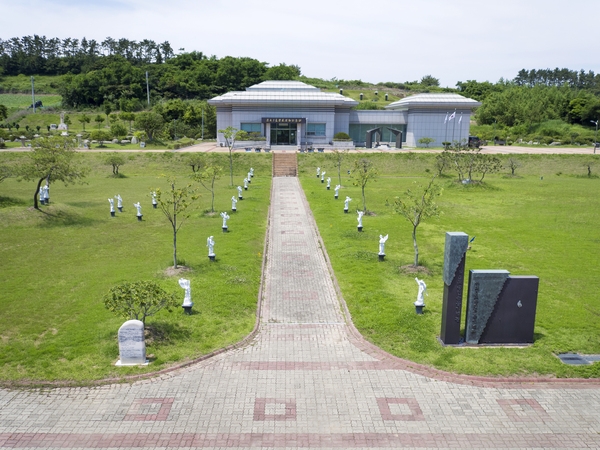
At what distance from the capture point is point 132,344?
982 cm

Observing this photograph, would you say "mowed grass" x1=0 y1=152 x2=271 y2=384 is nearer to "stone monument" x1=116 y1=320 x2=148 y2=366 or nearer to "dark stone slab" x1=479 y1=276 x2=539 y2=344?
"stone monument" x1=116 y1=320 x2=148 y2=366

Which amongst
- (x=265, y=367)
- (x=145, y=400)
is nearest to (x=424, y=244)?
(x=265, y=367)

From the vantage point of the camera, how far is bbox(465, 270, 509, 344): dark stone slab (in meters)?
10.7

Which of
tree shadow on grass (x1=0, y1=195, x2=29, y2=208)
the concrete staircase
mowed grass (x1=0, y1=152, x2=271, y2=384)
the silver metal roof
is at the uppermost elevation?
the silver metal roof

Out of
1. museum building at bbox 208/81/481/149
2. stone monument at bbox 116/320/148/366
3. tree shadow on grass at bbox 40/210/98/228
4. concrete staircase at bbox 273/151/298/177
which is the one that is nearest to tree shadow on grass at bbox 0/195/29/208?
tree shadow on grass at bbox 40/210/98/228

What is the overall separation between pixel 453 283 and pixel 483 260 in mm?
7266

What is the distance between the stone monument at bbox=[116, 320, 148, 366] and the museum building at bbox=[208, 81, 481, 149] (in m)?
43.5

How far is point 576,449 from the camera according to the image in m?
7.59

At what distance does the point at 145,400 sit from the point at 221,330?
298 cm

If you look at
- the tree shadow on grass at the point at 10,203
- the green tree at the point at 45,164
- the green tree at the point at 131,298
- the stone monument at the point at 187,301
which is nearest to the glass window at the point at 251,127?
the green tree at the point at 45,164

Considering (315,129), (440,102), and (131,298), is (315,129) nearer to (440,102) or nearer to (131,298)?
(440,102)

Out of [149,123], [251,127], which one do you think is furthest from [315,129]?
[149,123]

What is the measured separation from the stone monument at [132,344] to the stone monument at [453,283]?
6571 millimetres

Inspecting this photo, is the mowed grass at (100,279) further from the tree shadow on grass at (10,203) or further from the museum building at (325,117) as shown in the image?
the museum building at (325,117)
